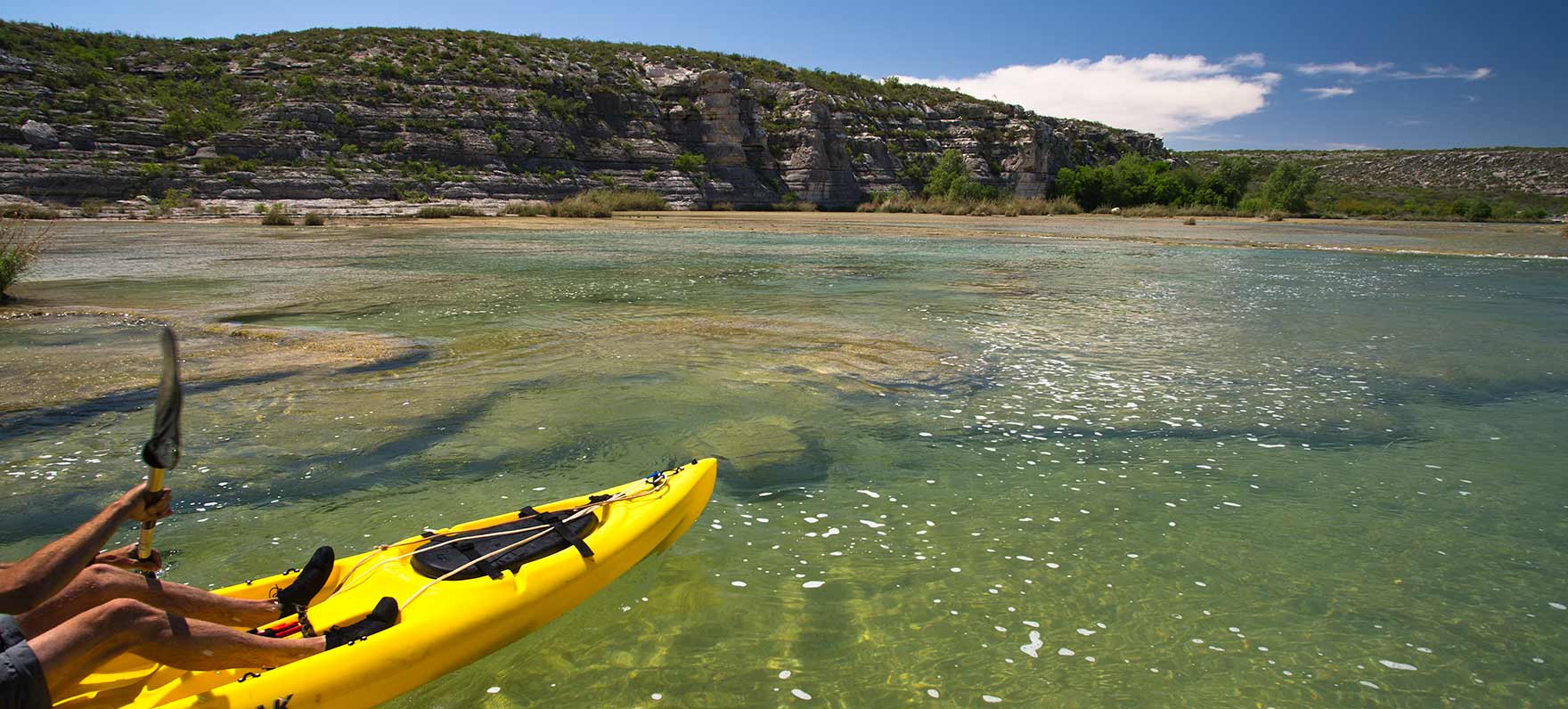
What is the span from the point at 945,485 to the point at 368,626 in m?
3.90

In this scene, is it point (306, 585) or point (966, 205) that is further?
point (966, 205)

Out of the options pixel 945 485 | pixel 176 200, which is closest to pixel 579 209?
pixel 176 200

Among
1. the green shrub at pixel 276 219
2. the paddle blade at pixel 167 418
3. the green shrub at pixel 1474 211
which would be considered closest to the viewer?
the paddle blade at pixel 167 418

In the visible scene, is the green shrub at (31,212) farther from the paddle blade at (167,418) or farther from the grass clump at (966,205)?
the grass clump at (966,205)

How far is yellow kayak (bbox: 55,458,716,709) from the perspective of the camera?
303 centimetres

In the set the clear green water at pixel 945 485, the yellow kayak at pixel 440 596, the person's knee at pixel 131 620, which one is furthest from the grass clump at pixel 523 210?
the person's knee at pixel 131 620

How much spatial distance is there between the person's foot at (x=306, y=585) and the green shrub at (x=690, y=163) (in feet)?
172

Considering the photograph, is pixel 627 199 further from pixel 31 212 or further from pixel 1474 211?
pixel 1474 211

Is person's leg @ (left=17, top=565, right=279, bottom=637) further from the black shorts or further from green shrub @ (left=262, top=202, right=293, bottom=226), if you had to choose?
green shrub @ (left=262, top=202, right=293, bottom=226)

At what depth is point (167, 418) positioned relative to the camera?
3.10 meters

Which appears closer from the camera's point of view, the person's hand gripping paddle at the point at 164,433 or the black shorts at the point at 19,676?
the black shorts at the point at 19,676

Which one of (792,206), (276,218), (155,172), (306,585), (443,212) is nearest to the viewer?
(306,585)

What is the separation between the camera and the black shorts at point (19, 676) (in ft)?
8.04

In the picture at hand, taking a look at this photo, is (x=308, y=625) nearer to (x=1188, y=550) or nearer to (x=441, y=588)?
(x=441, y=588)
